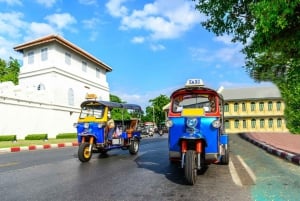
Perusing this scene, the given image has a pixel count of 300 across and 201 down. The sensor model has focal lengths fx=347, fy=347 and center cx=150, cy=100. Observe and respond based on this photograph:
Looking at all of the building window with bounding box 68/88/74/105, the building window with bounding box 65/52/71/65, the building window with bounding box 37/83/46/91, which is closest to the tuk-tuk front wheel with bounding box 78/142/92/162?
the building window with bounding box 37/83/46/91


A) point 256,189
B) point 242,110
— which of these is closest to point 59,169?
point 256,189

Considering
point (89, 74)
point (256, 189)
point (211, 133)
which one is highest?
point (89, 74)

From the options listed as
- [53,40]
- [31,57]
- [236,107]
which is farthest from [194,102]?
[236,107]

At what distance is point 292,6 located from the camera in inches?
354

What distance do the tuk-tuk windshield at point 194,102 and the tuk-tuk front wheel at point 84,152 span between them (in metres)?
4.46

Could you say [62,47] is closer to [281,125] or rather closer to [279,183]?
[279,183]

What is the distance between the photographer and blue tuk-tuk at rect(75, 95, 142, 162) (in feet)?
42.4

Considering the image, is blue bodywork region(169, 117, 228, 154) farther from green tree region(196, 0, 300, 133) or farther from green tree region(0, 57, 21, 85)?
green tree region(0, 57, 21, 85)

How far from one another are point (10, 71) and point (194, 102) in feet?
163

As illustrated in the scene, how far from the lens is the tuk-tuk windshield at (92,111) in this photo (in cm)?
1377

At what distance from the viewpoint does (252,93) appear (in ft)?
213

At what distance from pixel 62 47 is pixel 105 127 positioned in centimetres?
2910

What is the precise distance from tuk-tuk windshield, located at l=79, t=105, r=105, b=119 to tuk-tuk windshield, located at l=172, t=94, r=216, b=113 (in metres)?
4.85

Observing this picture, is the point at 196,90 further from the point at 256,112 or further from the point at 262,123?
the point at 262,123
